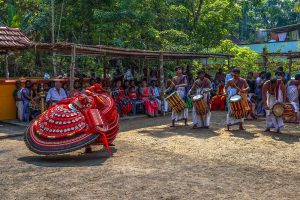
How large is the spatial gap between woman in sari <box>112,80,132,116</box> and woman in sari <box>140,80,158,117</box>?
24.7 inches

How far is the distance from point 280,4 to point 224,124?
43.9 metres

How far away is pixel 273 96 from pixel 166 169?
4.81m

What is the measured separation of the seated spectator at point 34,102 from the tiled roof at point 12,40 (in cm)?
134

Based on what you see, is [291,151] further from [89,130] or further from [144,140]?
[89,130]

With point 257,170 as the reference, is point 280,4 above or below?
above

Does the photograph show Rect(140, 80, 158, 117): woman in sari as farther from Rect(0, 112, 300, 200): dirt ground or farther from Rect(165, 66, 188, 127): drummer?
Rect(0, 112, 300, 200): dirt ground

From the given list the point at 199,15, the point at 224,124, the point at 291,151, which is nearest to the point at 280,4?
the point at 199,15

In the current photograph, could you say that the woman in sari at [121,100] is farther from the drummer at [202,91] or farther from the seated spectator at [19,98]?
the drummer at [202,91]

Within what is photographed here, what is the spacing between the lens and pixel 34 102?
13.2m

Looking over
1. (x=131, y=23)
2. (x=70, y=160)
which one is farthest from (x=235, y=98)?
(x=131, y=23)

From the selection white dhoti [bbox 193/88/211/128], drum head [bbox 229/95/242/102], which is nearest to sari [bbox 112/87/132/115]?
white dhoti [bbox 193/88/211/128]

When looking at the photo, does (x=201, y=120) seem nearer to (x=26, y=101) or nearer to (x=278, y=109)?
(x=278, y=109)

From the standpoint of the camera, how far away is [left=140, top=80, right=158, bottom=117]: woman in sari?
48.9 ft

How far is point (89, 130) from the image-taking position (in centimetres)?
778
